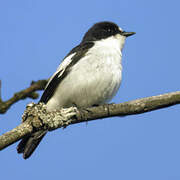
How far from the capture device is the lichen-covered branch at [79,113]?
3744 mm

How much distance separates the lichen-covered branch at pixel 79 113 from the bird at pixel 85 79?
1036 millimetres

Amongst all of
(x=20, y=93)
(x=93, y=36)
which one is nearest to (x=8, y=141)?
(x=20, y=93)

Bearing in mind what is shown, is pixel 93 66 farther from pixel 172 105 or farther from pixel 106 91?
pixel 172 105

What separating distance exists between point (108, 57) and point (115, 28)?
1427mm

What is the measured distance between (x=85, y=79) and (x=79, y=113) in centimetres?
121

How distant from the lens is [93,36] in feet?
22.5

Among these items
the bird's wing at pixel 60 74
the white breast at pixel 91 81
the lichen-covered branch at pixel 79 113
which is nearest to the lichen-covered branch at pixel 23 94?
the lichen-covered branch at pixel 79 113

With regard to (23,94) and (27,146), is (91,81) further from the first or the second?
(23,94)

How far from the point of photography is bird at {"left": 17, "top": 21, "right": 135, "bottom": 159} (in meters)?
5.41

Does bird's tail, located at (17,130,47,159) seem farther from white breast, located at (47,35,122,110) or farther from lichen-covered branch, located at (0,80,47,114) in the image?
lichen-covered branch, located at (0,80,47,114)

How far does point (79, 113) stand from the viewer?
169 inches

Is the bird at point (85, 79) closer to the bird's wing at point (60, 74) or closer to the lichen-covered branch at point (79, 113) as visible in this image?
the bird's wing at point (60, 74)

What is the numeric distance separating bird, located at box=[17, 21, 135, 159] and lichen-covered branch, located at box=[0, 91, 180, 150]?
3.40 feet

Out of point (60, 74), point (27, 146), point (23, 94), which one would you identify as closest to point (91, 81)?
point (60, 74)
